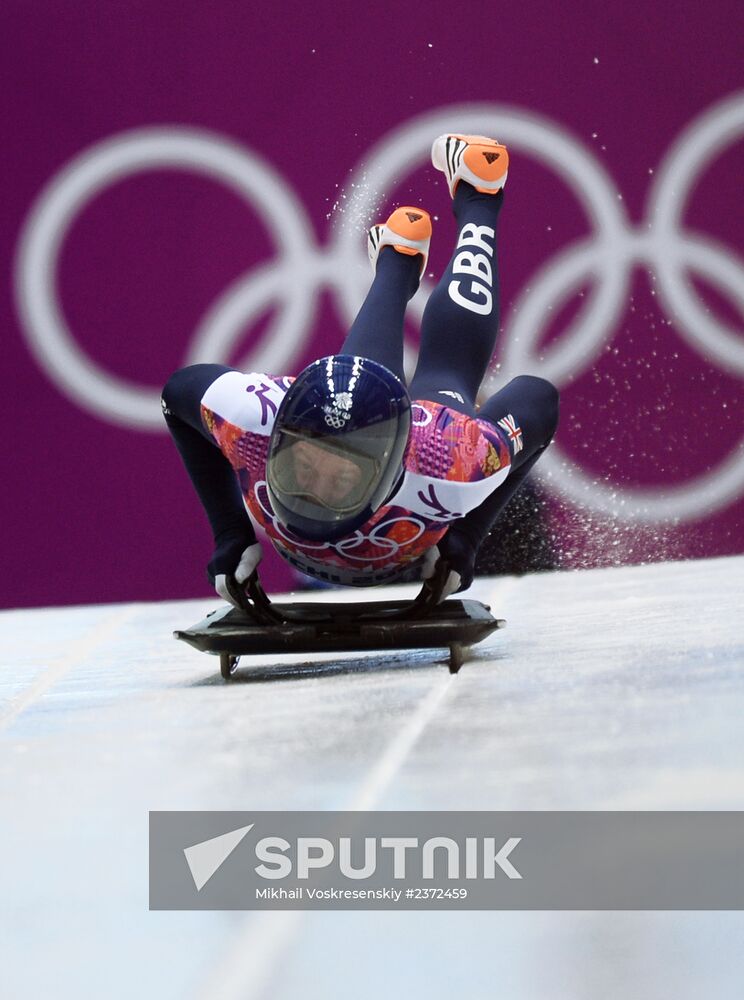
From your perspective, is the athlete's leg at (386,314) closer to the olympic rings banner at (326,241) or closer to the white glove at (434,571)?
the white glove at (434,571)

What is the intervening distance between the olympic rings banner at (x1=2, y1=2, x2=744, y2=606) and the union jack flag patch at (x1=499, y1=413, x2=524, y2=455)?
6.29ft

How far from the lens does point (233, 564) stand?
3150mm

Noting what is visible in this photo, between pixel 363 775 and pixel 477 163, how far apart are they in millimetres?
2431

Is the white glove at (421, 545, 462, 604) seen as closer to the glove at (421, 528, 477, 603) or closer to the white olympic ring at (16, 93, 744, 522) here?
the glove at (421, 528, 477, 603)

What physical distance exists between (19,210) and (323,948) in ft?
13.7

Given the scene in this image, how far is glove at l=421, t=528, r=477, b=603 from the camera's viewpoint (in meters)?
3.22

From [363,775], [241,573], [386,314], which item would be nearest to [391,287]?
[386,314]

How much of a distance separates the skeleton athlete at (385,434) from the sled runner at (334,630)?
0.31 ft

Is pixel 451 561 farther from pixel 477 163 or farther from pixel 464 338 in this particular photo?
pixel 477 163

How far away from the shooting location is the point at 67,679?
3.23 meters

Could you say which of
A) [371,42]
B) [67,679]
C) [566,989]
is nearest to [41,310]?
[371,42]

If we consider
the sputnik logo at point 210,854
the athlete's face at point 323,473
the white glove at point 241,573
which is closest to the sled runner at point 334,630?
the white glove at point 241,573

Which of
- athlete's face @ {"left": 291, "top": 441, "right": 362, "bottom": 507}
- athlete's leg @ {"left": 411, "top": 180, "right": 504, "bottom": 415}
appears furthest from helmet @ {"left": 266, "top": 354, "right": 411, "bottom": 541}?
athlete's leg @ {"left": 411, "top": 180, "right": 504, "bottom": 415}

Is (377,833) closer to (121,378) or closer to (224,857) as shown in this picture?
(224,857)
